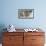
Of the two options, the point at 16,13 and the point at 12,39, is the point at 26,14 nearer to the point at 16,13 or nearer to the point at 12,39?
the point at 16,13

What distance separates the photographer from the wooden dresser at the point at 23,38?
378cm

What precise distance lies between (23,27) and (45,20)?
768 mm

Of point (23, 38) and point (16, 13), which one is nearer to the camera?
point (23, 38)

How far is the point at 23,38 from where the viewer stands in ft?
12.4

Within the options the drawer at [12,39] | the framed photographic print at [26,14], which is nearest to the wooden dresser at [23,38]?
A: the drawer at [12,39]

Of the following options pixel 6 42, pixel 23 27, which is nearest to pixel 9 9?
pixel 23 27

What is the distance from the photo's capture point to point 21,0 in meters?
4.25

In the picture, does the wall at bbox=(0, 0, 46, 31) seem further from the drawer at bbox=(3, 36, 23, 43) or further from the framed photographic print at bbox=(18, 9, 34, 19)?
the drawer at bbox=(3, 36, 23, 43)

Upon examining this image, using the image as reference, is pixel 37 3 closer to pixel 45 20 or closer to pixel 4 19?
pixel 45 20

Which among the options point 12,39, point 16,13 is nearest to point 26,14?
point 16,13

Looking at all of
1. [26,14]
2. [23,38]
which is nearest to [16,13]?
[26,14]

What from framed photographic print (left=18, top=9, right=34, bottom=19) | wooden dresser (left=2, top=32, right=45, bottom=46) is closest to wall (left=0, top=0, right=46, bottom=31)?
framed photographic print (left=18, top=9, right=34, bottom=19)

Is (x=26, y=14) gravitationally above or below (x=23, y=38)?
above

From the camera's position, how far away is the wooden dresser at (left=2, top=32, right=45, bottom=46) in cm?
378
